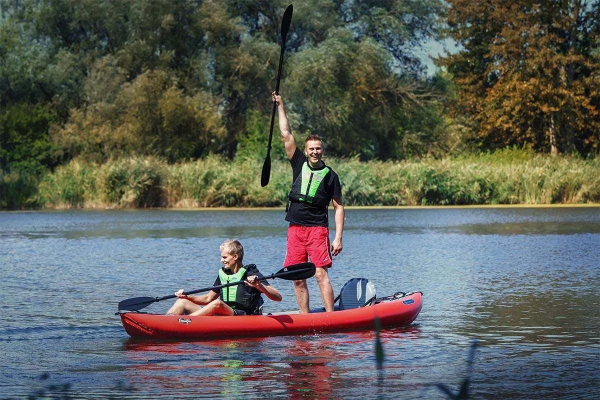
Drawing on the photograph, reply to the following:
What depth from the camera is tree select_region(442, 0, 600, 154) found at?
148 ft

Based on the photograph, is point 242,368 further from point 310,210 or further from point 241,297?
point 310,210

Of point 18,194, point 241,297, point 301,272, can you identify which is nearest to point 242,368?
point 301,272

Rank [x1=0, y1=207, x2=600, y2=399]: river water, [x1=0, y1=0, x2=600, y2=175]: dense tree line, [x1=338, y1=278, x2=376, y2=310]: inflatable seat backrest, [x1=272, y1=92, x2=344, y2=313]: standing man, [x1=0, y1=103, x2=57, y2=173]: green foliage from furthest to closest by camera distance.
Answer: [x1=0, y1=103, x2=57, y2=173]: green foliage, [x1=0, y1=0, x2=600, y2=175]: dense tree line, [x1=338, y1=278, x2=376, y2=310]: inflatable seat backrest, [x1=272, y1=92, x2=344, y2=313]: standing man, [x1=0, y1=207, x2=600, y2=399]: river water

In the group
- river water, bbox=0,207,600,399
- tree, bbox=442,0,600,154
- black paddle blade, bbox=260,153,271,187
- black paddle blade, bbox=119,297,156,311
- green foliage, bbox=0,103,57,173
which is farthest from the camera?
green foliage, bbox=0,103,57,173

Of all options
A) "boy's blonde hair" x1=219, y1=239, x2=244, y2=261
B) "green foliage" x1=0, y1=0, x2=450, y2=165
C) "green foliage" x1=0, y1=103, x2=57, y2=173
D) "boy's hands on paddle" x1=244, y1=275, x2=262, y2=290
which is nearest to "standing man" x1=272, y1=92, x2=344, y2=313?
"boy's blonde hair" x1=219, y1=239, x2=244, y2=261

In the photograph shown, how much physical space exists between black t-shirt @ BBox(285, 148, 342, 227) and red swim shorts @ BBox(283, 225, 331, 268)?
5cm

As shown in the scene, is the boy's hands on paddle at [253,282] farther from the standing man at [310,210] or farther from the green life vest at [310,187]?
the green life vest at [310,187]

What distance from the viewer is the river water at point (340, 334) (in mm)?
7746

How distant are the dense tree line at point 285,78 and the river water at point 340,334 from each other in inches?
853

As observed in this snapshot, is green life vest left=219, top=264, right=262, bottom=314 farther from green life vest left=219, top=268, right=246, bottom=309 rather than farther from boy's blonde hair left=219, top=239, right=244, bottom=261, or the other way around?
boy's blonde hair left=219, top=239, right=244, bottom=261

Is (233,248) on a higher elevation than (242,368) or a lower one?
higher

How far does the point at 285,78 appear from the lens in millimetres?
49656

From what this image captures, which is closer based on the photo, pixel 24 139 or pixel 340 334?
pixel 340 334

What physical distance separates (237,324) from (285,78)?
40290 mm
